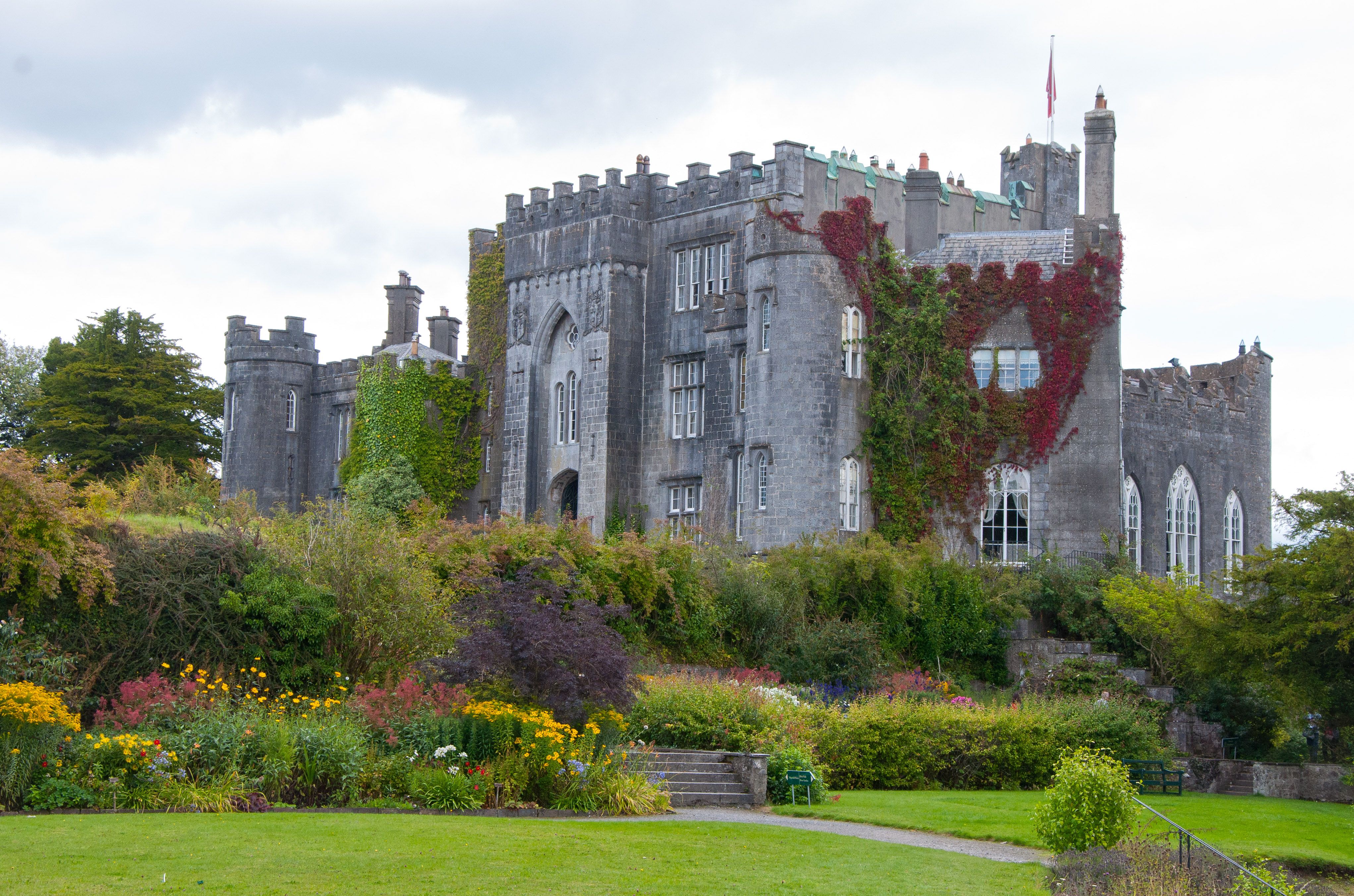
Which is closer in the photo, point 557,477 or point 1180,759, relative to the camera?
point 1180,759

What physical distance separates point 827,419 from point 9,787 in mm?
23022

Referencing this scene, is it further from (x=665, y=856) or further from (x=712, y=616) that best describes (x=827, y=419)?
(x=665, y=856)

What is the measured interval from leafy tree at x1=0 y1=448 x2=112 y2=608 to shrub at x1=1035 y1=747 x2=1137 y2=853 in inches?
487

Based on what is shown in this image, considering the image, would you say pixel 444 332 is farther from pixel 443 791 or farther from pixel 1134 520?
pixel 443 791

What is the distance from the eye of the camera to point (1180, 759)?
25.6 meters

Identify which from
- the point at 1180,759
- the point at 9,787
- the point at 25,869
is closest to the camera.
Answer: the point at 25,869

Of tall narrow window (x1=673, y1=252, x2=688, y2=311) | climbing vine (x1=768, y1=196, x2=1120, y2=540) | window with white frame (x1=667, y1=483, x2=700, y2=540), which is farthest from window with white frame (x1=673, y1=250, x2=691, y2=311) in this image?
climbing vine (x1=768, y1=196, x2=1120, y2=540)

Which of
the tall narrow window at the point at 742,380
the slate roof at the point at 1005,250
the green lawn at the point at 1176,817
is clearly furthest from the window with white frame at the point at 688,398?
the green lawn at the point at 1176,817

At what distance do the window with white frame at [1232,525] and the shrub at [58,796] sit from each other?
3258 centimetres

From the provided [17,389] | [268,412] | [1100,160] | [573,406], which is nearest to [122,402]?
[268,412]

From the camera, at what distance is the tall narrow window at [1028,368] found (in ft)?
121

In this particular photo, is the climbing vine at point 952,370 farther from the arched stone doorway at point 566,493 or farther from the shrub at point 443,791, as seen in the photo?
the shrub at point 443,791

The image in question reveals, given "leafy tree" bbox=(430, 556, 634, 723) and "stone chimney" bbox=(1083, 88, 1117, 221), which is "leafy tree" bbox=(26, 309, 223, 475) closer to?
"stone chimney" bbox=(1083, 88, 1117, 221)

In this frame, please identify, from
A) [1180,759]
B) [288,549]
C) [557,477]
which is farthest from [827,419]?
[288,549]
